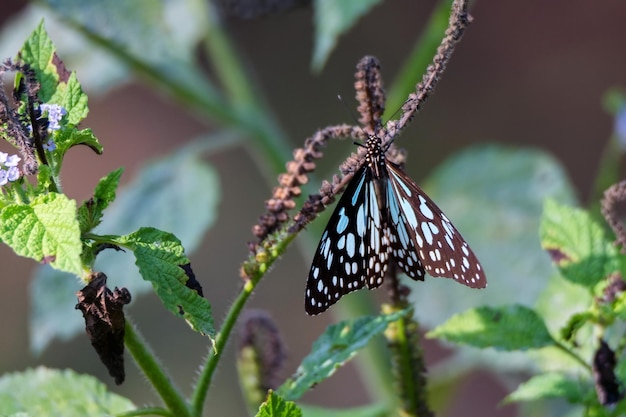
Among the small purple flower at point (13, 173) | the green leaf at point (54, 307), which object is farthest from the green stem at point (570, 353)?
the green leaf at point (54, 307)

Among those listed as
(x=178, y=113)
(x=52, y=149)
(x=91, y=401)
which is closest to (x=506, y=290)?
(x=91, y=401)

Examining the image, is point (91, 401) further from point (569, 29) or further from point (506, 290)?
point (569, 29)

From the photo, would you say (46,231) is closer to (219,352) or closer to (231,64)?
(219,352)

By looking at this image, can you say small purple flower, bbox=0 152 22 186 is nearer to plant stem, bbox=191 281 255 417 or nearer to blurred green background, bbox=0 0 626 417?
plant stem, bbox=191 281 255 417

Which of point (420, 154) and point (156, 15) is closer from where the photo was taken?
point (156, 15)

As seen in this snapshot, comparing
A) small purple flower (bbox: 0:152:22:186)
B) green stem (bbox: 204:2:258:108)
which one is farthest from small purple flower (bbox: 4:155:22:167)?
green stem (bbox: 204:2:258:108)

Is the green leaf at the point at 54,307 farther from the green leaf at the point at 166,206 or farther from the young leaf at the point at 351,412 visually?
the young leaf at the point at 351,412
